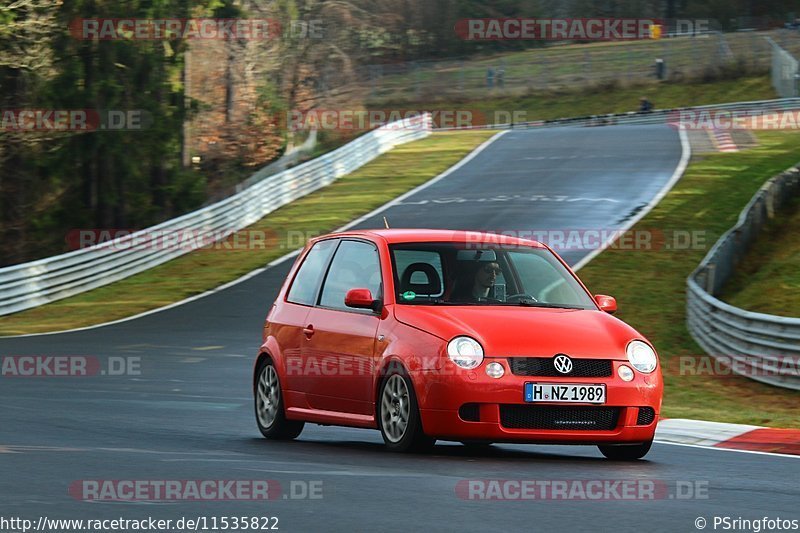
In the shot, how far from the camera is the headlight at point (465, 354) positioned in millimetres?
9398

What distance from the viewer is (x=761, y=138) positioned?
47.9m

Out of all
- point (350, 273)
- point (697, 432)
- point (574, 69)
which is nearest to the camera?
point (350, 273)

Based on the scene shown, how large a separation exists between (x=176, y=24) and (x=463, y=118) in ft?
127

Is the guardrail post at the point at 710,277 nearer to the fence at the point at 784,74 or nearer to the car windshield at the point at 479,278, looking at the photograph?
the car windshield at the point at 479,278

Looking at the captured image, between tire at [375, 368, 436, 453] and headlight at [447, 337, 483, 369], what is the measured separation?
37 centimetres

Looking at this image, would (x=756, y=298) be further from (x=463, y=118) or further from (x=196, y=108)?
(x=463, y=118)

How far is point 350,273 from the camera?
11.0 metres

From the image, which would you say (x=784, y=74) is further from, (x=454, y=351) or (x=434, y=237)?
(x=454, y=351)

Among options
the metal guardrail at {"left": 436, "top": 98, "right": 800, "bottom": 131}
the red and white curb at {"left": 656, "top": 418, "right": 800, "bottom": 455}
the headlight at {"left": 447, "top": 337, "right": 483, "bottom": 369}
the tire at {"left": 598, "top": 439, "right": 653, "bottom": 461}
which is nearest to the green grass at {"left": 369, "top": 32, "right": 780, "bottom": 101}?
the metal guardrail at {"left": 436, "top": 98, "right": 800, "bottom": 131}

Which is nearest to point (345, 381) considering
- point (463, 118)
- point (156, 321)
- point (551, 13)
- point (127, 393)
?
point (127, 393)

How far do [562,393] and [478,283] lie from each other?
128 centimetres

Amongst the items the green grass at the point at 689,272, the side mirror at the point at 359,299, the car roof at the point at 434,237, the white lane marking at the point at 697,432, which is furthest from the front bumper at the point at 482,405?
the green grass at the point at 689,272

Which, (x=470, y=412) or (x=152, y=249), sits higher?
(x=470, y=412)

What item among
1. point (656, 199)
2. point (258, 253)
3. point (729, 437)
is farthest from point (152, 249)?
point (729, 437)
